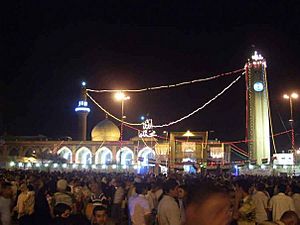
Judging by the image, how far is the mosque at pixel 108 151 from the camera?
42281mm

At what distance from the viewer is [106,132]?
59.6 m

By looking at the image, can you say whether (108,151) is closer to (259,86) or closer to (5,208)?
(259,86)

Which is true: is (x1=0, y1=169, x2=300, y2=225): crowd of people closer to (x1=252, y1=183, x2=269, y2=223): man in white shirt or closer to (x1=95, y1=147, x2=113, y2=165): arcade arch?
(x1=252, y1=183, x2=269, y2=223): man in white shirt

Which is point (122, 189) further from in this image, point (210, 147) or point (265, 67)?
point (265, 67)

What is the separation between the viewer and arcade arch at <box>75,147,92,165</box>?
5947cm

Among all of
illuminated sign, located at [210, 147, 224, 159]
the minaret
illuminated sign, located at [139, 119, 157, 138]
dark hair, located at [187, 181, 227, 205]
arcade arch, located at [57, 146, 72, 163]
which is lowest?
dark hair, located at [187, 181, 227, 205]

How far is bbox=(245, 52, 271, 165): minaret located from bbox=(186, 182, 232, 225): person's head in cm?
4964

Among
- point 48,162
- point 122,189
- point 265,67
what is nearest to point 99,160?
point 48,162

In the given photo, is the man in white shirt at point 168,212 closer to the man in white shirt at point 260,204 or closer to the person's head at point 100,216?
the person's head at point 100,216

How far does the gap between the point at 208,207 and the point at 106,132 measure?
57.2 m

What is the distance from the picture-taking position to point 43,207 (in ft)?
24.3

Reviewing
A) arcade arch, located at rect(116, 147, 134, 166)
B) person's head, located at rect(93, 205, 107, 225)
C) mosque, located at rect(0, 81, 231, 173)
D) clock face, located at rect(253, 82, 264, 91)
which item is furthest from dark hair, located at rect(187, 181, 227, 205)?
arcade arch, located at rect(116, 147, 134, 166)

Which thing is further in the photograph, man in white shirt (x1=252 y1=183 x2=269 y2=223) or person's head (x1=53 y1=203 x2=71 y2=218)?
man in white shirt (x1=252 y1=183 x2=269 y2=223)

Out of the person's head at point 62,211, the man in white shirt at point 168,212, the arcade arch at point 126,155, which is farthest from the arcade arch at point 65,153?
the person's head at point 62,211
